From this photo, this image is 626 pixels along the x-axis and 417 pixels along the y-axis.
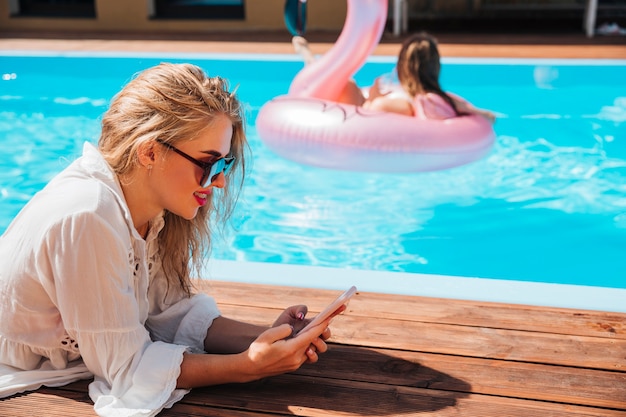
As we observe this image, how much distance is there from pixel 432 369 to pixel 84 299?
0.97 m

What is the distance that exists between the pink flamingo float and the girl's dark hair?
249 millimetres

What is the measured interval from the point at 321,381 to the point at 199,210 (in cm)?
58

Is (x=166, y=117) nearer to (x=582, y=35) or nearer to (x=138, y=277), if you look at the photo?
(x=138, y=277)

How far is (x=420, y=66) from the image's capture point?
5273 millimetres

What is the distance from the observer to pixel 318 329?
6.46 ft

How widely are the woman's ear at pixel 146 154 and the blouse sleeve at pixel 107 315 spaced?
159 millimetres

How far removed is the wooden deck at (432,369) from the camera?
6.42 ft

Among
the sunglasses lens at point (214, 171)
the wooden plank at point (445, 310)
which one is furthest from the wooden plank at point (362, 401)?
the sunglasses lens at point (214, 171)

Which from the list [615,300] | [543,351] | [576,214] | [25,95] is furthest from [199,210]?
[25,95]

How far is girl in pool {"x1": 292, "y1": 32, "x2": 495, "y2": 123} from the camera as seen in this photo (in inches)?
207

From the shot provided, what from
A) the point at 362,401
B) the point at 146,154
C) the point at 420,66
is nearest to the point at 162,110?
the point at 146,154

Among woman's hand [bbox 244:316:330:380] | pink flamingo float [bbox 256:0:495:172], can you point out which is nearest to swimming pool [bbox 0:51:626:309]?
pink flamingo float [bbox 256:0:495:172]

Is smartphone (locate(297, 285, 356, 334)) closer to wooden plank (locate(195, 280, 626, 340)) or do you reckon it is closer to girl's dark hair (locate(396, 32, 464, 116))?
wooden plank (locate(195, 280, 626, 340))

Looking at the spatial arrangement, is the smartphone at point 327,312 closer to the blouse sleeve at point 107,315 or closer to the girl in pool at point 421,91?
the blouse sleeve at point 107,315
